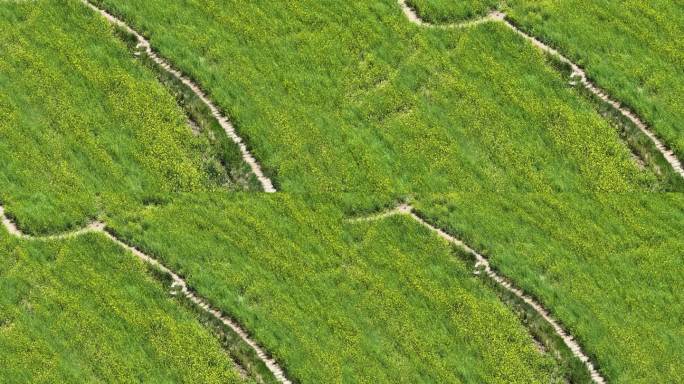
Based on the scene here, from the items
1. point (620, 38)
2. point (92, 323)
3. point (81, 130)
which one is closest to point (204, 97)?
point (81, 130)

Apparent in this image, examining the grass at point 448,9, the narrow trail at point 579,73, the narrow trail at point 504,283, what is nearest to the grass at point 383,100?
the narrow trail at point 579,73

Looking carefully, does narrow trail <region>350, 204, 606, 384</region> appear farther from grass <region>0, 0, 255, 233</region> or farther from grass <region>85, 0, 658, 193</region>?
grass <region>0, 0, 255, 233</region>

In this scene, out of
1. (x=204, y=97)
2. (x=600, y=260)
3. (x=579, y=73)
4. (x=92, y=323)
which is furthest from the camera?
(x=579, y=73)

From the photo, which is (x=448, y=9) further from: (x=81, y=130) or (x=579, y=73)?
(x=81, y=130)

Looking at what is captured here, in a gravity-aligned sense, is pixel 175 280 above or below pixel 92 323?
above

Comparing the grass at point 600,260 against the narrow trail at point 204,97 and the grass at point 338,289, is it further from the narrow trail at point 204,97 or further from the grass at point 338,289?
the narrow trail at point 204,97

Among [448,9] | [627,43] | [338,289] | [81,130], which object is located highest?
[448,9]

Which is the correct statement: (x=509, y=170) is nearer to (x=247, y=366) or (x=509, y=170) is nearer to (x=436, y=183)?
(x=436, y=183)

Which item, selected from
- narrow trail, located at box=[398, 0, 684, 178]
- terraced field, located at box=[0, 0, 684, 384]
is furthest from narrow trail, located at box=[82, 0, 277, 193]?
narrow trail, located at box=[398, 0, 684, 178]
